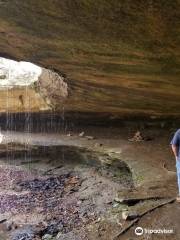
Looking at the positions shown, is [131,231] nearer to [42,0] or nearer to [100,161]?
[42,0]

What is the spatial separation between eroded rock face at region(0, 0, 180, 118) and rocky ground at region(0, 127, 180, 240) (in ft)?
5.19

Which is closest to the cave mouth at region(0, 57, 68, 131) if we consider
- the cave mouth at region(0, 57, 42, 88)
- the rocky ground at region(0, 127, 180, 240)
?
the cave mouth at region(0, 57, 42, 88)

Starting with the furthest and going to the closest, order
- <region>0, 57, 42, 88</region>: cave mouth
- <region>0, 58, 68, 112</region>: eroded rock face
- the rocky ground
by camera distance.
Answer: <region>0, 57, 42, 88</region>: cave mouth < <region>0, 58, 68, 112</region>: eroded rock face < the rocky ground

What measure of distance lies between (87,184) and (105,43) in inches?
171

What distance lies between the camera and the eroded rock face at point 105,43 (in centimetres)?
514

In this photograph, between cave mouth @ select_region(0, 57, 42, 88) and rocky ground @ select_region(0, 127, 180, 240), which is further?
cave mouth @ select_region(0, 57, 42, 88)

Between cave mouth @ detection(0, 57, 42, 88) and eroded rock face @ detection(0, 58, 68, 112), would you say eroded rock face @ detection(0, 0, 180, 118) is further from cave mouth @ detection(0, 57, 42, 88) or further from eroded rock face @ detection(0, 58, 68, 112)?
cave mouth @ detection(0, 57, 42, 88)

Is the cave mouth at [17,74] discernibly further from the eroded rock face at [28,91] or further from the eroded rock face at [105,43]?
the eroded rock face at [105,43]

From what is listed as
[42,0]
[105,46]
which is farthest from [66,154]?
[42,0]

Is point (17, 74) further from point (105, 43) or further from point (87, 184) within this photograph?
point (105, 43)

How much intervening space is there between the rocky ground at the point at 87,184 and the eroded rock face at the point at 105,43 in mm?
1582

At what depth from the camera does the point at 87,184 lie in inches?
377

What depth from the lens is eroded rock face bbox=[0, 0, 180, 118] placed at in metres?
5.14

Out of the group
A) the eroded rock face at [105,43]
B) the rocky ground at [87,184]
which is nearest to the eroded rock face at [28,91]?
the rocky ground at [87,184]
